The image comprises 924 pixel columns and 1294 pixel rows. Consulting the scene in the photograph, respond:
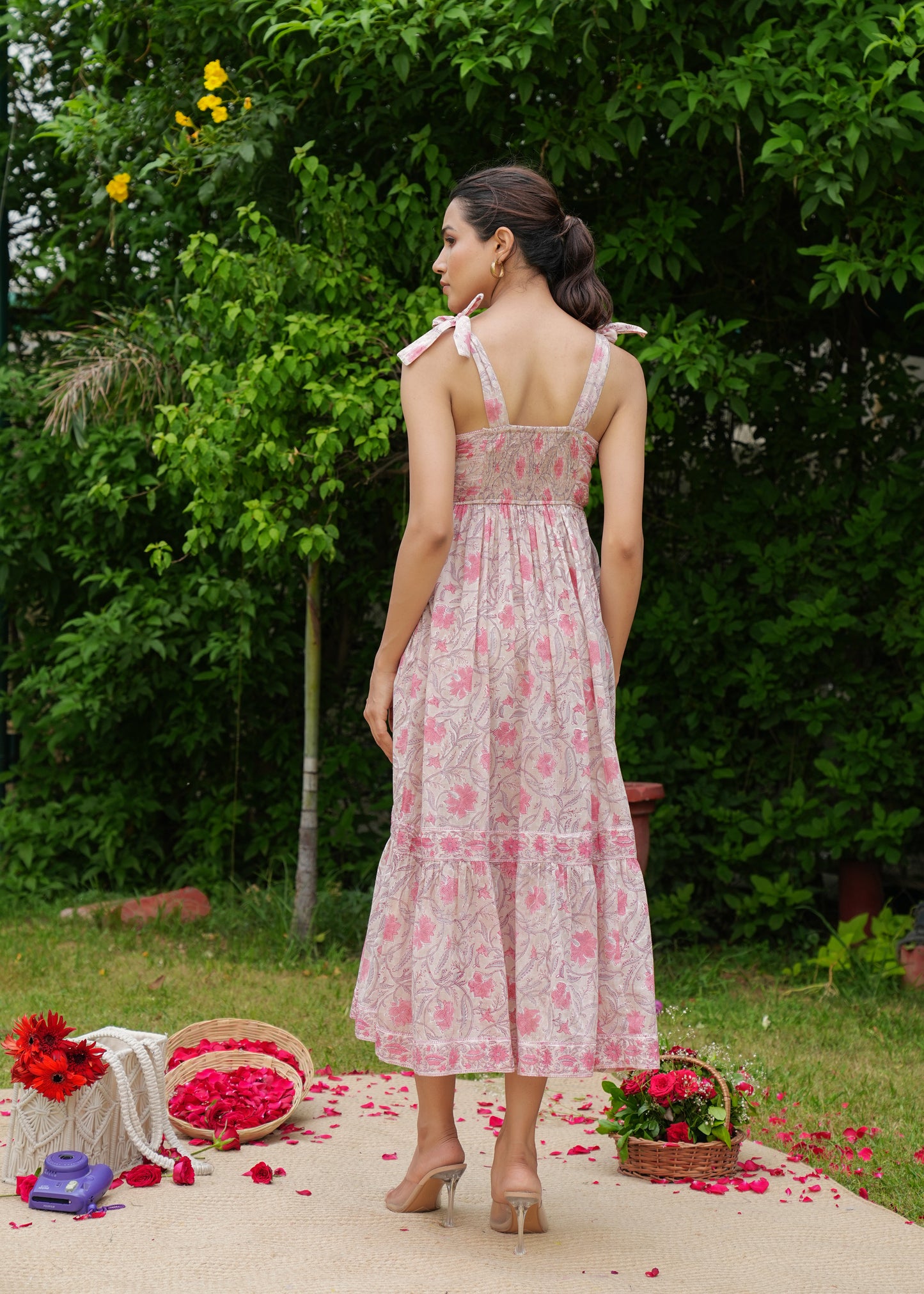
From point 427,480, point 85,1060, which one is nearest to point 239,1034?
point 85,1060

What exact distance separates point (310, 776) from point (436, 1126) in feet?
7.62

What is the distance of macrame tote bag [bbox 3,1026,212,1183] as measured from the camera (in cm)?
255

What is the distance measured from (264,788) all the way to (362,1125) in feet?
8.39

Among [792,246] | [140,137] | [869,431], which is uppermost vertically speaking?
[140,137]

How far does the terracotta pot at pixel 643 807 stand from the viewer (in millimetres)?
4422

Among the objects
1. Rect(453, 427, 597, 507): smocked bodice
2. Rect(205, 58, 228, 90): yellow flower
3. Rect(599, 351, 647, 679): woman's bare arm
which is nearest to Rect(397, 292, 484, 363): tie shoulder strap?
Rect(453, 427, 597, 507): smocked bodice

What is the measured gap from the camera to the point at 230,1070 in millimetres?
3117

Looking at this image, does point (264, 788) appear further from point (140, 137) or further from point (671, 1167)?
point (671, 1167)

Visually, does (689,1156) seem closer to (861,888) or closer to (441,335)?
(441,335)

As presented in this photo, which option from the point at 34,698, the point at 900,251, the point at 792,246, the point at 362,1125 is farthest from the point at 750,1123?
the point at 34,698

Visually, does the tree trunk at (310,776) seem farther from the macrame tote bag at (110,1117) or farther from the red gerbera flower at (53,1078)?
the red gerbera flower at (53,1078)

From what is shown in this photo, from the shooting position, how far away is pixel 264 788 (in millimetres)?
5480

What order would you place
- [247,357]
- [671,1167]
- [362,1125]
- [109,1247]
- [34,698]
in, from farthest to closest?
[34,698] → [247,357] → [362,1125] → [671,1167] → [109,1247]

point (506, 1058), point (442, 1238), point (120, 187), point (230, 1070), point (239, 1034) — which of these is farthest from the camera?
point (120, 187)
